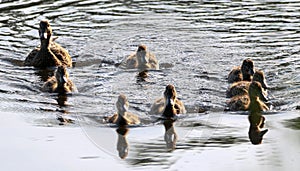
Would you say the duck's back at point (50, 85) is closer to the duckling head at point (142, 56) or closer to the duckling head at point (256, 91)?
the duckling head at point (142, 56)

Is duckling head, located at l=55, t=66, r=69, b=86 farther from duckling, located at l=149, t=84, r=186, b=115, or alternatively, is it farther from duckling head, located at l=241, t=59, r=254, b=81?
duckling head, located at l=241, t=59, r=254, b=81

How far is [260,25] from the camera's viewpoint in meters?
13.2

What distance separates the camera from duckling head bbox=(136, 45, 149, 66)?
38.1 ft

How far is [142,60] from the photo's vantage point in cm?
1160

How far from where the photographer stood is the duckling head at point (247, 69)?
10734 millimetres

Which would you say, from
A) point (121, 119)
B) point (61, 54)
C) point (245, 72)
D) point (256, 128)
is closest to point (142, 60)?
point (61, 54)

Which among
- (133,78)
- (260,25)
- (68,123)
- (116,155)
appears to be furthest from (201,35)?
(116,155)

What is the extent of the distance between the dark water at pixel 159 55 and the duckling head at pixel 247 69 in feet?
1.09

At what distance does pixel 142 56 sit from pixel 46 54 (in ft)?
4.64

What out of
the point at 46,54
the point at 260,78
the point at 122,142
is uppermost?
the point at 46,54

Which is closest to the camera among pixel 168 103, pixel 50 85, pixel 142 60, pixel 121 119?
pixel 121 119

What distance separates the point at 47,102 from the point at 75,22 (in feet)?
11.7

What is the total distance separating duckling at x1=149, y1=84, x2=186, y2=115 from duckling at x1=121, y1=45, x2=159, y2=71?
1.72 metres

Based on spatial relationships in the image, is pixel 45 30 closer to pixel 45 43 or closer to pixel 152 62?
pixel 45 43
